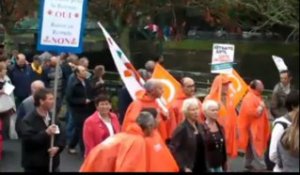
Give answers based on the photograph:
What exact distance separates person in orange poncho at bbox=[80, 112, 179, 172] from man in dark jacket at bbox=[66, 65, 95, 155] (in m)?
5.38

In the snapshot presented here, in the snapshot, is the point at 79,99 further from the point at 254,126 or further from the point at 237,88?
the point at 254,126

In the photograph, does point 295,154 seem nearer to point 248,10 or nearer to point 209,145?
point 209,145

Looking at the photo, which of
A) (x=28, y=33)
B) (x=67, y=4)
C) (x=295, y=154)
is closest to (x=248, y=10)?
(x=67, y=4)

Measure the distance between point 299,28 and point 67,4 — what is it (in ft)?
11.6

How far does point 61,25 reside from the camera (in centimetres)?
852

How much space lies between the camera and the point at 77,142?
42.2 ft

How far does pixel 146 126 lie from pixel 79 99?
5.50 metres

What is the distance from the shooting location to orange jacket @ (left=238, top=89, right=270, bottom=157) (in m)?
11.5

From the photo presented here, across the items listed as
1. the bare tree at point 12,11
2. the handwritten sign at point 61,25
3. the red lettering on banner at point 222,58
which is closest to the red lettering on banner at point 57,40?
the handwritten sign at point 61,25

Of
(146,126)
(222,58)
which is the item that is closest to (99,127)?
(146,126)

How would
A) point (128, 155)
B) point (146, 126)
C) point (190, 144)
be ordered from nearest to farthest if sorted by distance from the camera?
point (128, 155), point (146, 126), point (190, 144)

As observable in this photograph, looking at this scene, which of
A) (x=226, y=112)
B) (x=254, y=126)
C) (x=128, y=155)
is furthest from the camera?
(x=254, y=126)

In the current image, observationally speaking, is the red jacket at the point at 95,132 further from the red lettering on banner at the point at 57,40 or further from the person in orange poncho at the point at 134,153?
the person in orange poncho at the point at 134,153

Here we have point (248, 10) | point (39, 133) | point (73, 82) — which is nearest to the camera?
point (39, 133)
